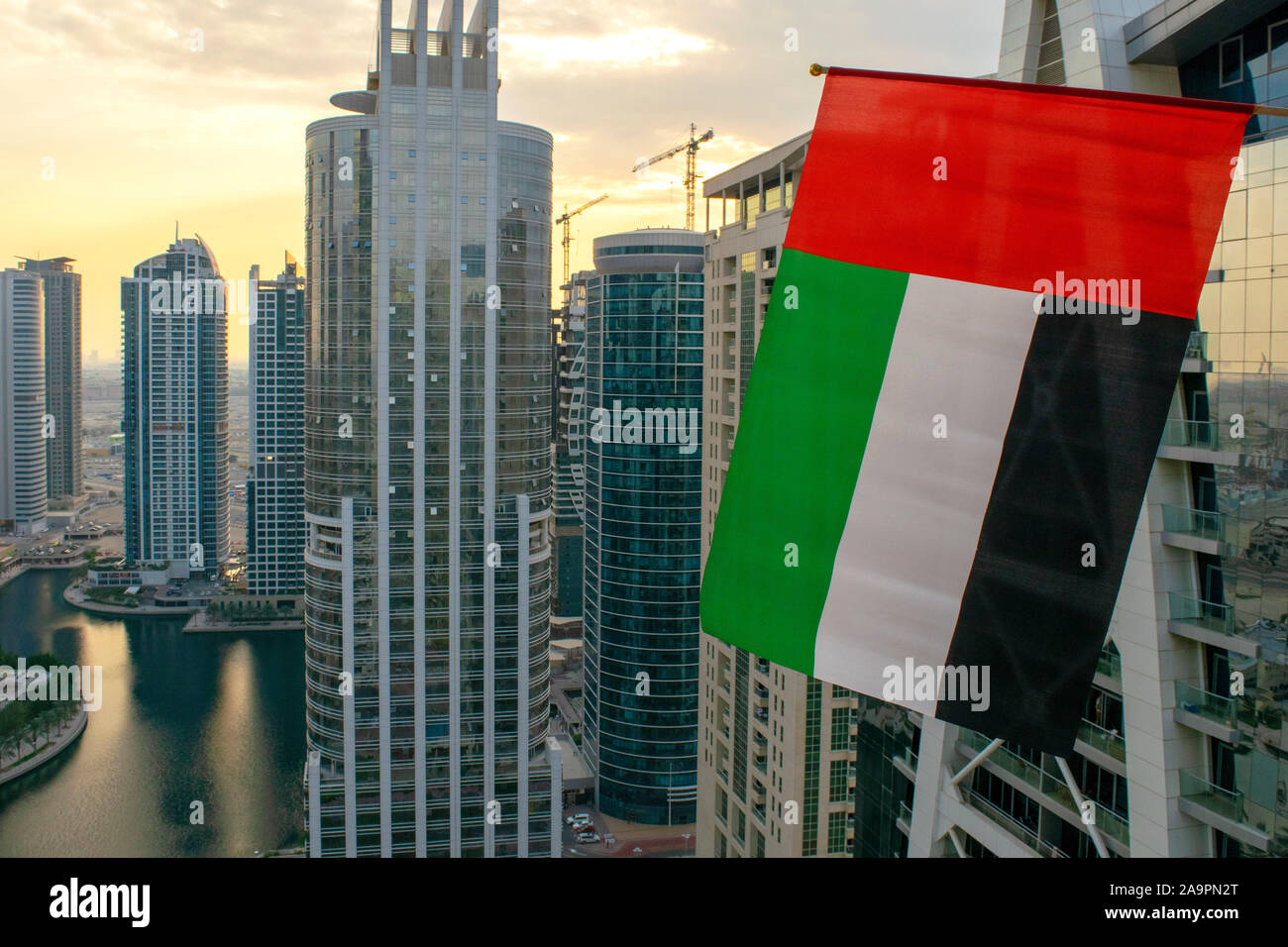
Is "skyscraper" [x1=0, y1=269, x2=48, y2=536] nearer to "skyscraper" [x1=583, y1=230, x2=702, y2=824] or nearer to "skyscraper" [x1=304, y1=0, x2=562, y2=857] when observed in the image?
"skyscraper" [x1=583, y1=230, x2=702, y2=824]

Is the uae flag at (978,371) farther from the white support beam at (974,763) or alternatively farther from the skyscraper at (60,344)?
the skyscraper at (60,344)

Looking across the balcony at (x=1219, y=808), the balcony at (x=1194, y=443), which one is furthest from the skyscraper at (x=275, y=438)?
the balcony at (x=1219, y=808)

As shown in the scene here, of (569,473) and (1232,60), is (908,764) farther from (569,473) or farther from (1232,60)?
(569,473)

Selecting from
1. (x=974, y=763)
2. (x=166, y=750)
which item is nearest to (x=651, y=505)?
(x=166, y=750)

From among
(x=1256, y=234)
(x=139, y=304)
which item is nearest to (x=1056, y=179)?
(x=1256, y=234)

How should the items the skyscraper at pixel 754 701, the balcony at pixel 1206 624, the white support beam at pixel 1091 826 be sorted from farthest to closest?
the skyscraper at pixel 754 701 → the white support beam at pixel 1091 826 → the balcony at pixel 1206 624

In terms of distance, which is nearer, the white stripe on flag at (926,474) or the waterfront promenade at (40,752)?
the white stripe on flag at (926,474)

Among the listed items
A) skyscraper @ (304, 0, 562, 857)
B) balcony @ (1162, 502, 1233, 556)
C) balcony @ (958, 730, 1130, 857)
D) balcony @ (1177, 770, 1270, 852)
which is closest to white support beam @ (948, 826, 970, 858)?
balcony @ (958, 730, 1130, 857)
